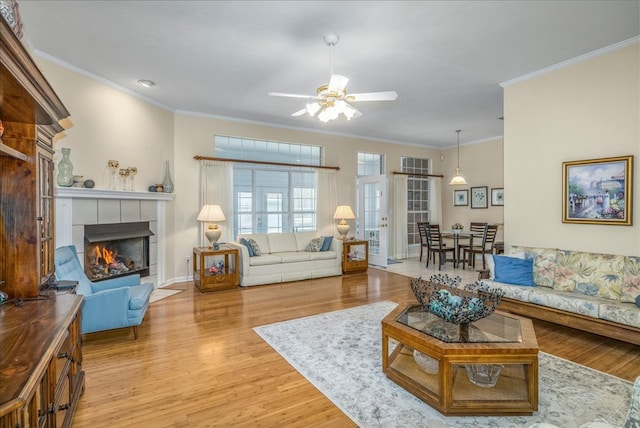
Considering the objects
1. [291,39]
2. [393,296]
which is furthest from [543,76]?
[393,296]

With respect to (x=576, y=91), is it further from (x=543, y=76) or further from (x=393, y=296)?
(x=393, y=296)

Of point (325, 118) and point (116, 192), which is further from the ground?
point (325, 118)

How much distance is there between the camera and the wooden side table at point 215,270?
5.18 m

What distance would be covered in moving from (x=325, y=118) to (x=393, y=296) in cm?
295

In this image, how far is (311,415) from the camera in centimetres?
216

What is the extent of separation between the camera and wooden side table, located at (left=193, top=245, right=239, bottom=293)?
204 inches

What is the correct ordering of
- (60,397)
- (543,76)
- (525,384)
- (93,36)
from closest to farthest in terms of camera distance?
(60,397), (525,384), (93,36), (543,76)

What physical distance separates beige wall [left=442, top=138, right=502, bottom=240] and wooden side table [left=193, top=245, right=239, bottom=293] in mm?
6308

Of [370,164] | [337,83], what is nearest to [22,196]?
[337,83]

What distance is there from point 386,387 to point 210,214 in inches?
160

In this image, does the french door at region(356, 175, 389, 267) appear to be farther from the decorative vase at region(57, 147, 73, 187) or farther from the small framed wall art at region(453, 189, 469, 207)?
the decorative vase at region(57, 147, 73, 187)

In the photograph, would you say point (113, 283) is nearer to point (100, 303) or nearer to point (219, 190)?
point (100, 303)

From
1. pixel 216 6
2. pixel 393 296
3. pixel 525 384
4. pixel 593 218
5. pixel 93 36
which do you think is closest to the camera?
pixel 525 384

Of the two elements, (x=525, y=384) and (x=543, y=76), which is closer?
(x=525, y=384)
